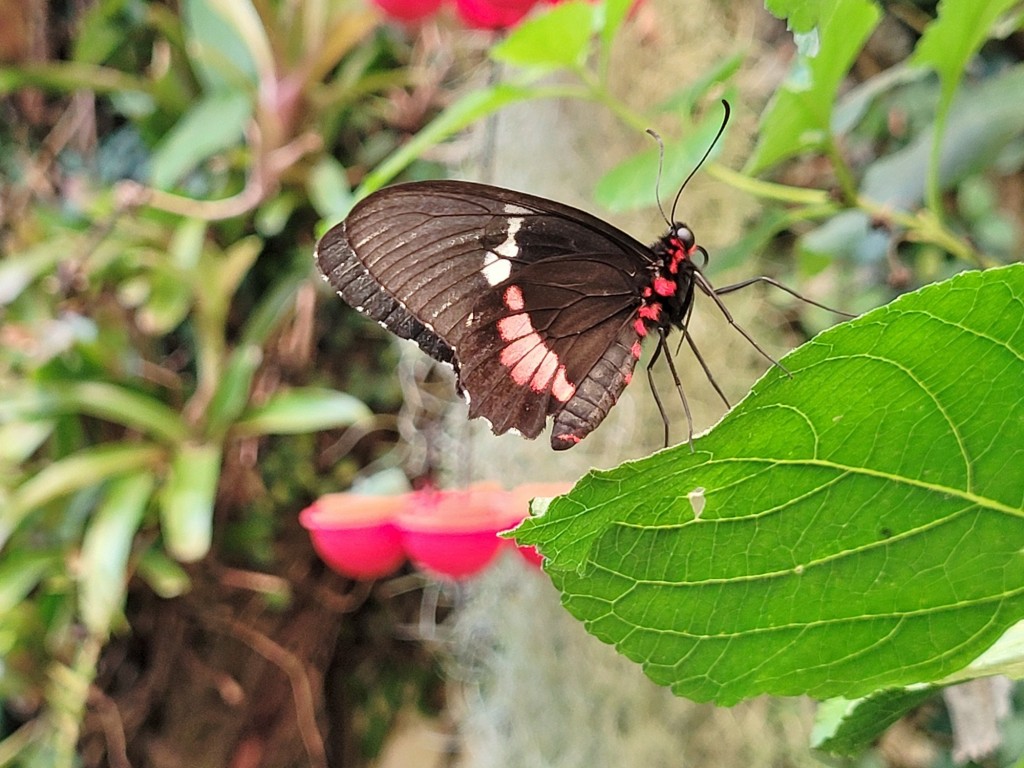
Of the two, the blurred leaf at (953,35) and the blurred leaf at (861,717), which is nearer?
the blurred leaf at (861,717)

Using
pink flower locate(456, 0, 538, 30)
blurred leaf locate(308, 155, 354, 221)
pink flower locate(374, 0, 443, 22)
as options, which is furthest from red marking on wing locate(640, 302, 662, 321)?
blurred leaf locate(308, 155, 354, 221)

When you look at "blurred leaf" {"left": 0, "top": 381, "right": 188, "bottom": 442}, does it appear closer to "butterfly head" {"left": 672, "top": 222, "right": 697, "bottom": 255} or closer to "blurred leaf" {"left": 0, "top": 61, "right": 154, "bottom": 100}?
"blurred leaf" {"left": 0, "top": 61, "right": 154, "bottom": 100}

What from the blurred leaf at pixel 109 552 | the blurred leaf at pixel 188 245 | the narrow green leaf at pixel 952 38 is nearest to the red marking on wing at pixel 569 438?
the narrow green leaf at pixel 952 38

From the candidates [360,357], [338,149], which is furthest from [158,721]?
[338,149]

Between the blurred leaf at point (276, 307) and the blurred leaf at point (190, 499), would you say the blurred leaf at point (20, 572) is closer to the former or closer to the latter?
the blurred leaf at point (190, 499)

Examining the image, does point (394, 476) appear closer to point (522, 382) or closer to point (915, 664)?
point (522, 382)

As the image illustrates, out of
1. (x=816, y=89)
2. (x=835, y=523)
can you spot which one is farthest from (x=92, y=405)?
(x=835, y=523)
